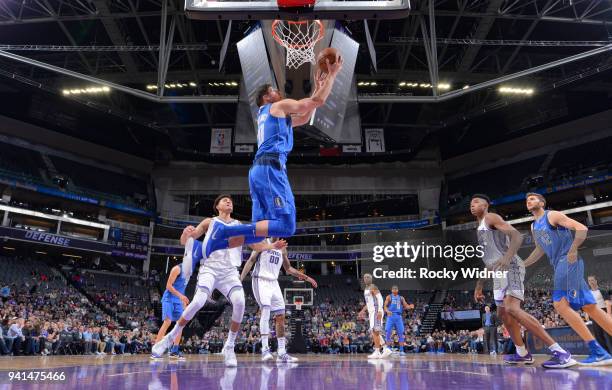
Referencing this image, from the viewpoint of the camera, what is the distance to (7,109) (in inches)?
1203

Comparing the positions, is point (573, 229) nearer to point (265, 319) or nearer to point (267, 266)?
point (267, 266)

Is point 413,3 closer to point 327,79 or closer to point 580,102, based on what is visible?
point 580,102

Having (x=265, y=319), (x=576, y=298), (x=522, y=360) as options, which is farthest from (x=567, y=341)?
(x=265, y=319)

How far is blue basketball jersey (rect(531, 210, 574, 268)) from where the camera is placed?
16.7 ft

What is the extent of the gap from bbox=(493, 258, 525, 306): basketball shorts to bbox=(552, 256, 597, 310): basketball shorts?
1.33 feet

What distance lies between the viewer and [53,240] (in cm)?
2912

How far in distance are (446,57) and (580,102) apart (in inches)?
400

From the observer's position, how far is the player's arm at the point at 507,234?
5121 mm

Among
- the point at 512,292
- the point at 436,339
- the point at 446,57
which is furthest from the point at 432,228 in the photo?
the point at 512,292

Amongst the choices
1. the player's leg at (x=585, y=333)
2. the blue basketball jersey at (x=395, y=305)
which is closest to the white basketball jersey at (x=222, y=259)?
the player's leg at (x=585, y=333)

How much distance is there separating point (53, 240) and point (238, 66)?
1697cm

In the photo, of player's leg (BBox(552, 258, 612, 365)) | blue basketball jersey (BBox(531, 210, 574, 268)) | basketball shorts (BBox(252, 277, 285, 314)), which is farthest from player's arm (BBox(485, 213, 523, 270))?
basketball shorts (BBox(252, 277, 285, 314))

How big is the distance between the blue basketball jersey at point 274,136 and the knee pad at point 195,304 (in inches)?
95.6

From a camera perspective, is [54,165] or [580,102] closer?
[580,102]
